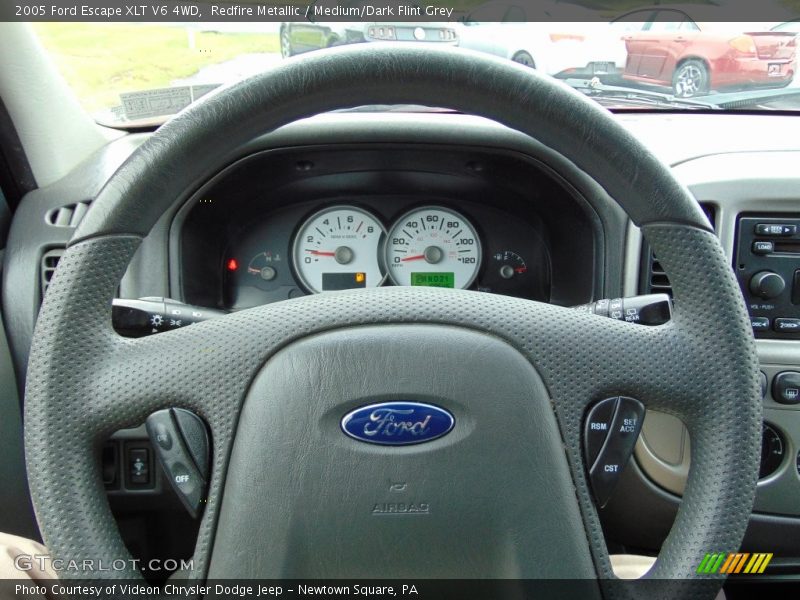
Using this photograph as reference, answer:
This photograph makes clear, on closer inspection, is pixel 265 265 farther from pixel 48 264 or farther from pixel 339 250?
pixel 48 264

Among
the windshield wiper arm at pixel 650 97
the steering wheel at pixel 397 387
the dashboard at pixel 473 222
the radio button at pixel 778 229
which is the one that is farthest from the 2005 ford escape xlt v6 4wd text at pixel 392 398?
the windshield wiper arm at pixel 650 97

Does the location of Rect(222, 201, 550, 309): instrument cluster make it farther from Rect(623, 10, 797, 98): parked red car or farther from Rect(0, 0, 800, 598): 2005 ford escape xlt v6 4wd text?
Rect(0, 0, 800, 598): 2005 ford escape xlt v6 4wd text

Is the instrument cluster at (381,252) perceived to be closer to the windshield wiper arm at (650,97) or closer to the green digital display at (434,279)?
Answer: the green digital display at (434,279)

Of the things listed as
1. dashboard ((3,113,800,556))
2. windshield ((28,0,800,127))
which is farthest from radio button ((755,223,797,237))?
windshield ((28,0,800,127))

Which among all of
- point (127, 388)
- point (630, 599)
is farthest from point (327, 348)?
point (630, 599)

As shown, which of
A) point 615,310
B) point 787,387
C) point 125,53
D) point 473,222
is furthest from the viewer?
point 473,222

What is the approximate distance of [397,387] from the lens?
938 millimetres

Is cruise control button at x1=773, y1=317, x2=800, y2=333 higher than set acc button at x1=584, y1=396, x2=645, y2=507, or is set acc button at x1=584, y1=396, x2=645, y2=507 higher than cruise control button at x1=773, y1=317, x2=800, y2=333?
set acc button at x1=584, y1=396, x2=645, y2=507

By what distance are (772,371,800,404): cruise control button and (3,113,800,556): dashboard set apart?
0.04 feet

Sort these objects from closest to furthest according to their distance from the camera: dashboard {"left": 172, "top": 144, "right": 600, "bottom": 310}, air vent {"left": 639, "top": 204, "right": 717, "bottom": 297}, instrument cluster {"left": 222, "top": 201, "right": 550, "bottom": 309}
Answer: air vent {"left": 639, "top": 204, "right": 717, "bottom": 297}, dashboard {"left": 172, "top": 144, "right": 600, "bottom": 310}, instrument cluster {"left": 222, "top": 201, "right": 550, "bottom": 309}

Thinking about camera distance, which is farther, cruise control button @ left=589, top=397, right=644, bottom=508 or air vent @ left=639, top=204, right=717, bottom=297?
air vent @ left=639, top=204, right=717, bottom=297

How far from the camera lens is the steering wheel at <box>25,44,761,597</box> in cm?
91

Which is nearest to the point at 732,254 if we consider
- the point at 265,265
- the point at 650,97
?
the point at 650,97

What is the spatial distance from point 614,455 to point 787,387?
83 cm
